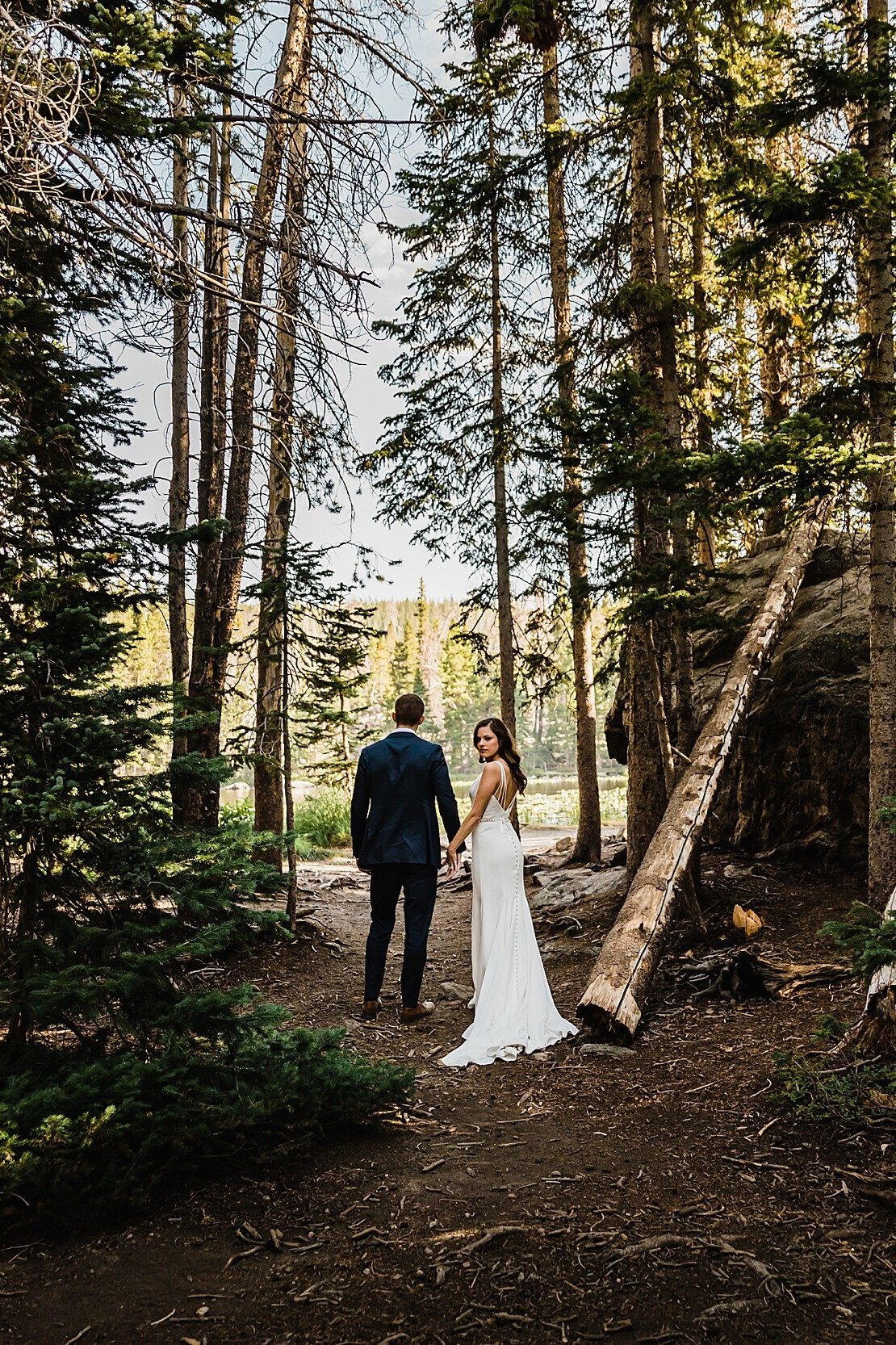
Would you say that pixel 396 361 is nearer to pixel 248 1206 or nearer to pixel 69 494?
pixel 69 494

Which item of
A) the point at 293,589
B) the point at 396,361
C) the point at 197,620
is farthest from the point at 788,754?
the point at 396,361

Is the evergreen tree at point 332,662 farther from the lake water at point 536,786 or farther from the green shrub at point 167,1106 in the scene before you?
the lake water at point 536,786

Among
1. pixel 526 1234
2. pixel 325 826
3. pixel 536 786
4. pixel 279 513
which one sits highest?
pixel 279 513

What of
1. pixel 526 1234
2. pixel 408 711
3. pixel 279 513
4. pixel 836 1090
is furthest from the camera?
pixel 279 513

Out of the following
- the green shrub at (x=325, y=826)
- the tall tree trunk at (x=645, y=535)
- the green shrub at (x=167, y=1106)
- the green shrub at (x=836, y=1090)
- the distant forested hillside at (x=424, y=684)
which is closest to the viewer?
the green shrub at (x=167, y=1106)

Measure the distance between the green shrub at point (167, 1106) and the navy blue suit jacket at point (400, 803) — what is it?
1.98 m

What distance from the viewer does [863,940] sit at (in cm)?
371

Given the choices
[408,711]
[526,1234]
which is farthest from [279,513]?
[526,1234]

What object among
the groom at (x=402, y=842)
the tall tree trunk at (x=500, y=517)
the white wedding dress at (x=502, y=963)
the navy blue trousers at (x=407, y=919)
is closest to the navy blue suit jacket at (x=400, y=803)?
the groom at (x=402, y=842)

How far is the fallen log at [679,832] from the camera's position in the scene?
5.46 metres

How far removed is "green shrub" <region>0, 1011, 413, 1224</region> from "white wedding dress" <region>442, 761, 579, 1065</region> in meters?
1.54

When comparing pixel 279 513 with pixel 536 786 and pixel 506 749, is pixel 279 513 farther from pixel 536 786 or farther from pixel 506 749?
pixel 536 786

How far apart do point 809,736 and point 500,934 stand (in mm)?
4137

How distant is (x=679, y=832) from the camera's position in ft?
22.7
